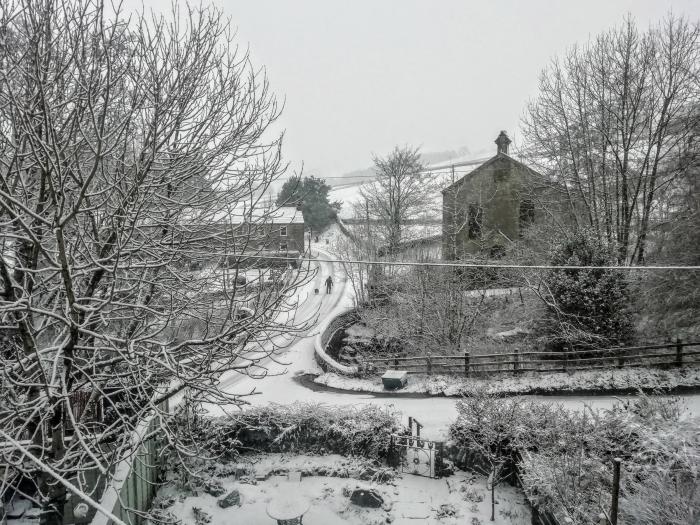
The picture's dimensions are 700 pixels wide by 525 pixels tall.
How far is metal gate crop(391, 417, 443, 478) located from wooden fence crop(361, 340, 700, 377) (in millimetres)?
5028

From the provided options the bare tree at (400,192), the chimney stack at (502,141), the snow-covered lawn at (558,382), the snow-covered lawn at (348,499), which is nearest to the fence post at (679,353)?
the snow-covered lawn at (558,382)

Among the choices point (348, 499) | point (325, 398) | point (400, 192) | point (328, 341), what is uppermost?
point (400, 192)

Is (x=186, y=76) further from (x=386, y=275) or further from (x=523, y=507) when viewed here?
(x=386, y=275)

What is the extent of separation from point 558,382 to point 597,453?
5.68 m

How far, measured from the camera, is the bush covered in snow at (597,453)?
20.1ft

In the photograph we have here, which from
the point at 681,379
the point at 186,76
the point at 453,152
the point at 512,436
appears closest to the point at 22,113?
the point at 186,76

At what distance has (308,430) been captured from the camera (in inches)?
424

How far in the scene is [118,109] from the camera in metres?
6.60

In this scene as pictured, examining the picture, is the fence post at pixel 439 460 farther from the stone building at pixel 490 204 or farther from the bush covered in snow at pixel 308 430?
the stone building at pixel 490 204

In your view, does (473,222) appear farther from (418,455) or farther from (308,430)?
(308,430)

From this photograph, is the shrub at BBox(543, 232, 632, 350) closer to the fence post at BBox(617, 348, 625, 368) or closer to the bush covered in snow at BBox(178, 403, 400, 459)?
the fence post at BBox(617, 348, 625, 368)

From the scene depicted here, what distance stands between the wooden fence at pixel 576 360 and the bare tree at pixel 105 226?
9964 millimetres

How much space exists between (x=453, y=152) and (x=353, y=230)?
85.8m

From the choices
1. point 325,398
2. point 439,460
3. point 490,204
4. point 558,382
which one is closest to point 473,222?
point 490,204
